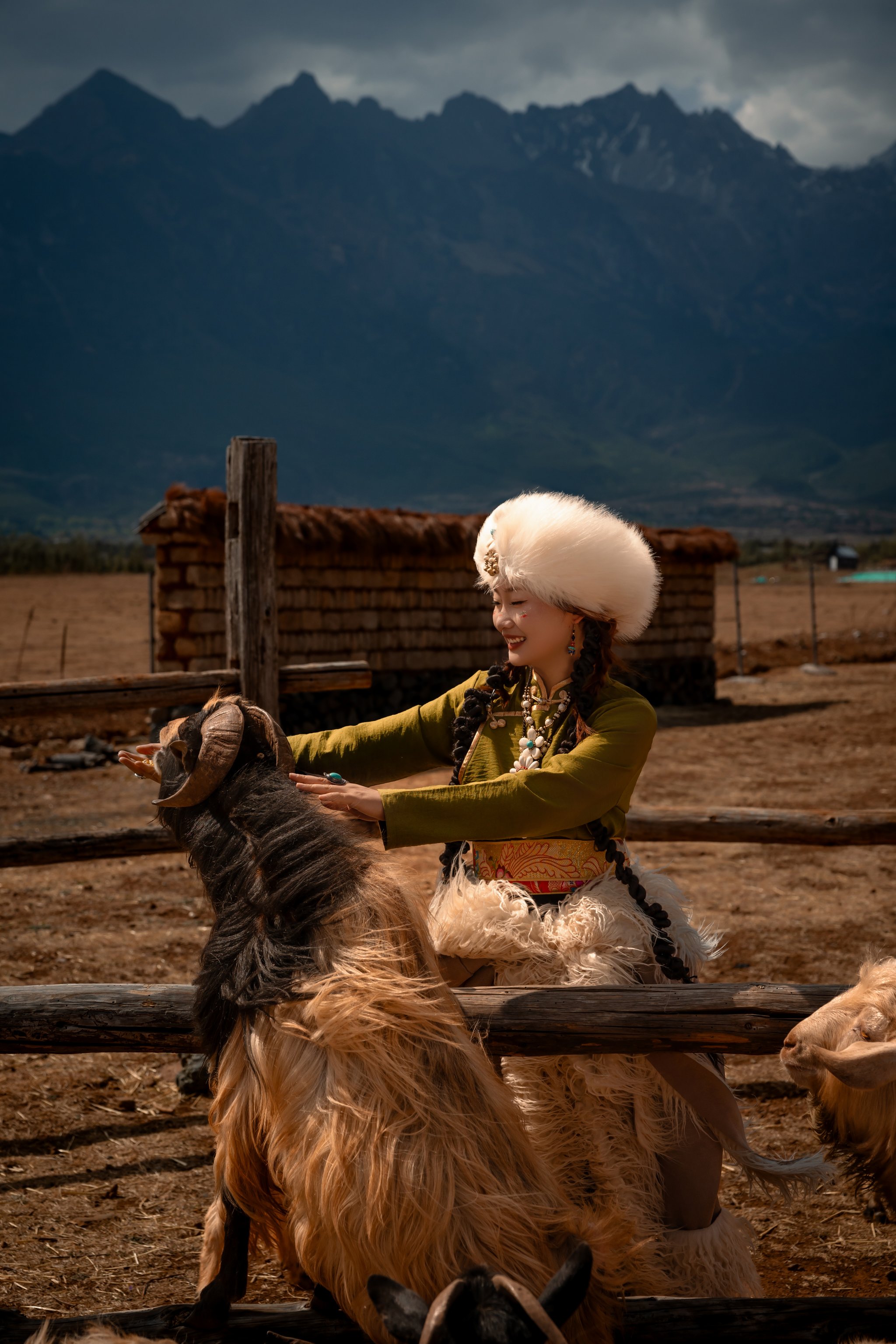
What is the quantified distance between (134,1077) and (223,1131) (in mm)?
2590

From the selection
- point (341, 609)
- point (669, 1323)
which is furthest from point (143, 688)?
point (341, 609)

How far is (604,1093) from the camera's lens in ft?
7.86

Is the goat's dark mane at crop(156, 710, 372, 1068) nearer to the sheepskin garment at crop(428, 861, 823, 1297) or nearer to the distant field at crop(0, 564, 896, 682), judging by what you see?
the sheepskin garment at crop(428, 861, 823, 1297)

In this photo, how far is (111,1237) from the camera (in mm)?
3080

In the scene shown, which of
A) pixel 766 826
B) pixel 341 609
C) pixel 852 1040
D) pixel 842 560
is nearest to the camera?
pixel 852 1040

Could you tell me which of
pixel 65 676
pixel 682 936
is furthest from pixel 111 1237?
pixel 65 676

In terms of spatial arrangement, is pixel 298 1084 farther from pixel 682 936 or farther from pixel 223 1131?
pixel 682 936

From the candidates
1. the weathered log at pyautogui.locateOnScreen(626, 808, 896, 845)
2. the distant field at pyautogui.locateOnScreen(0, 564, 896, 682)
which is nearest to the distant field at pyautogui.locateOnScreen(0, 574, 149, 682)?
the distant field at pyautogui.locateOnScreen(0, 564, 896, 682)

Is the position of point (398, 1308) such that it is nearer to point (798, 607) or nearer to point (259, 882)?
point (259, 882)

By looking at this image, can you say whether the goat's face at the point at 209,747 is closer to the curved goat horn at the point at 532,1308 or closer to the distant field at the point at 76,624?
the curved goat horn at the point at 532,1308

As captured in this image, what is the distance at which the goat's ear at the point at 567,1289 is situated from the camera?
167 centimetres

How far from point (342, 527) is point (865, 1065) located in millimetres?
11016

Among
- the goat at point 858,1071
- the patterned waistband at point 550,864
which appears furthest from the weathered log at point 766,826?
the goat at point 858,1071

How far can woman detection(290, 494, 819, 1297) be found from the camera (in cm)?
230
